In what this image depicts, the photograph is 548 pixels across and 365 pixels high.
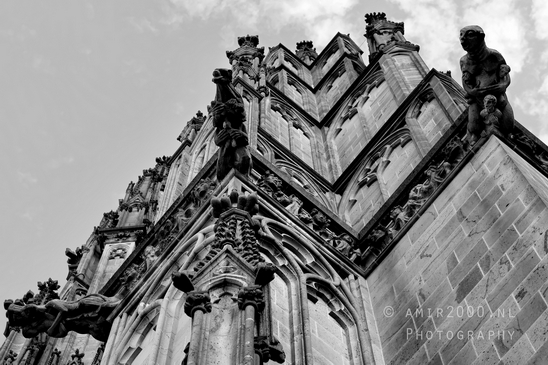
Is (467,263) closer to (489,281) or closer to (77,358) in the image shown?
(489,281)

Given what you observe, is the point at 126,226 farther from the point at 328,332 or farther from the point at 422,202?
the point at 328,332

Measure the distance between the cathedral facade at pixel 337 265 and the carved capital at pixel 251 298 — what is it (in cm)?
2

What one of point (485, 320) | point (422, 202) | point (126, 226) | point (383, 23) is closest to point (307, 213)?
point (422, 202)

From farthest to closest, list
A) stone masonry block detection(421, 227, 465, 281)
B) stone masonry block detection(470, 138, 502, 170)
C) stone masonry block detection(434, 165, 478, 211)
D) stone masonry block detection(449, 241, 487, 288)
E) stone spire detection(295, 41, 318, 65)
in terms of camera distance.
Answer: stone spire detection(295, 41, 318, 65), stone masonry block detection(434, 165, 478, 211), stone masonry block detection(470, 138, 502, 170), stone masonry block detection(421, 227, 465, 281), stone masonry block detection(449, 241, 487, 288)

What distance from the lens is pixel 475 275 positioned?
9445mm

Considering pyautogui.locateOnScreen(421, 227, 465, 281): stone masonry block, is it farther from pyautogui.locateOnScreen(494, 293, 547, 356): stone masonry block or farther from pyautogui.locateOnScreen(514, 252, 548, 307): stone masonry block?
pyautogui.locateOnScreen(494, 293, 547, 356): stone masonry block

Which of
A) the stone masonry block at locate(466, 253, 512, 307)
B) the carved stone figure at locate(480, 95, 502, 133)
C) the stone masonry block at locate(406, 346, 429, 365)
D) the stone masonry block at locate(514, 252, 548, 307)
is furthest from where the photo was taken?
the carved stone figure at locate(480, 95, 502, 133)

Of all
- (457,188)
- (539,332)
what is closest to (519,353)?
(539,332)

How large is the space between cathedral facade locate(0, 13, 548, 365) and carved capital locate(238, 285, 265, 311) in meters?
0.02

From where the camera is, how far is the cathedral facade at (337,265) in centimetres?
820

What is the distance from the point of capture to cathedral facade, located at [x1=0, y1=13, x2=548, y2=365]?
8203 millimetres

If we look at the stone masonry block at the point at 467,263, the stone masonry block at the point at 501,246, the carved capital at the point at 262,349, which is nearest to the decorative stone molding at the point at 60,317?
the stone masonry block at the point at 467,263

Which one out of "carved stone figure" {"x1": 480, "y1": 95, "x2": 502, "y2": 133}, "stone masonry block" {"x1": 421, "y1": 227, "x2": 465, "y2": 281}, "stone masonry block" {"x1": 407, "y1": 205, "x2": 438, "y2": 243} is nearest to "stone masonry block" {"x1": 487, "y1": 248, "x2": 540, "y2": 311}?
"stone masonry block" {"x1": 421, "y1": 227, "x2": 465, "y2": 281}

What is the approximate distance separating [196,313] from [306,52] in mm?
29216
